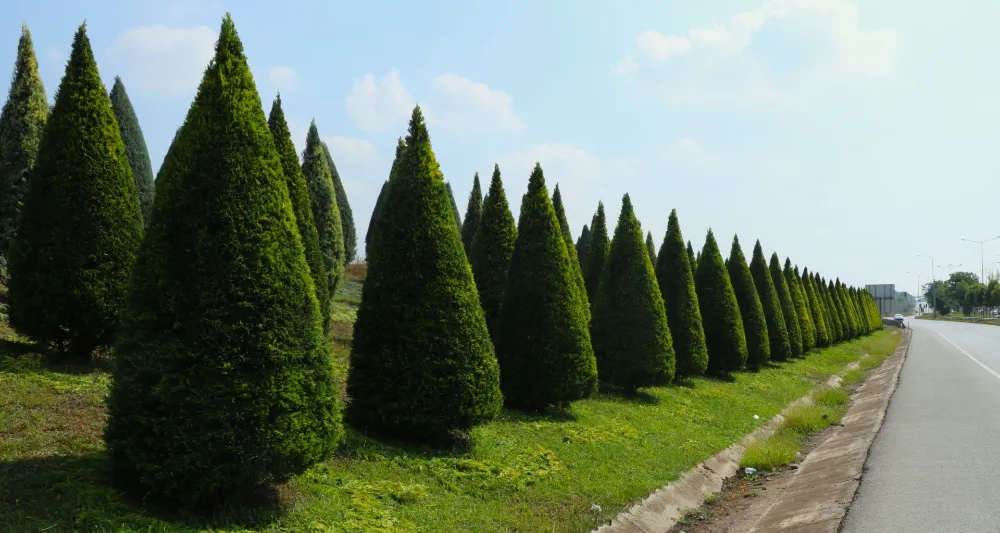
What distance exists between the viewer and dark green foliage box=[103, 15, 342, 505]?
5.66 meters

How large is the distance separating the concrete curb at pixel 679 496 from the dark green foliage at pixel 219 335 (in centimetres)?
349

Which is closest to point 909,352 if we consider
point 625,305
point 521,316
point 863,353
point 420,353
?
point 863,353

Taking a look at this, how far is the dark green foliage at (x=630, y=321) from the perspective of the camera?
640 inches

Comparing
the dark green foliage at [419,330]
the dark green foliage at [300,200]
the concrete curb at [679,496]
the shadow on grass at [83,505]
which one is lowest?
the concrete curb at [679,496]

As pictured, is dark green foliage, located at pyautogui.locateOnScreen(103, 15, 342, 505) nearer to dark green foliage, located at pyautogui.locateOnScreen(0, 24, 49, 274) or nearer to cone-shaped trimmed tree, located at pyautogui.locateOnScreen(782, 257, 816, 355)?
dark green foliage, located at pyautogui.locateOnScreen(0, 24, 49, 274)

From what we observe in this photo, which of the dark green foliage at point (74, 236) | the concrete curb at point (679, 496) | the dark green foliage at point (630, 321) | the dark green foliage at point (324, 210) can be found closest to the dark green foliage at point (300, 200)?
the dark green foliage at point (74, 236)

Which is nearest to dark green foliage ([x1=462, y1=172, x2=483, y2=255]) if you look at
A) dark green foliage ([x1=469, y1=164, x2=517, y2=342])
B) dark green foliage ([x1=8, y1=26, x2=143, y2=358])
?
dark green foliage ([x1=469, y1=164, x2=517, y2=342])

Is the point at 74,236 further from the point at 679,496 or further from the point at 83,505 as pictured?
the point at 679,496

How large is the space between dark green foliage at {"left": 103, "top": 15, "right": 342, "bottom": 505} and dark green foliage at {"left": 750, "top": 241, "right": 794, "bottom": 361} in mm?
23319

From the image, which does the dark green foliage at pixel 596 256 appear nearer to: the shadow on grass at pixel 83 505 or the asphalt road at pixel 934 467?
the asphalt road at pixel 934 467

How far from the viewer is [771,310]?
27.8 metres

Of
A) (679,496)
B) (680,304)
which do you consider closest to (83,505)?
(679,496)

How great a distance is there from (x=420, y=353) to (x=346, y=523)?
9.63ft

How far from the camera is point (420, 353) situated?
896 centimetres
